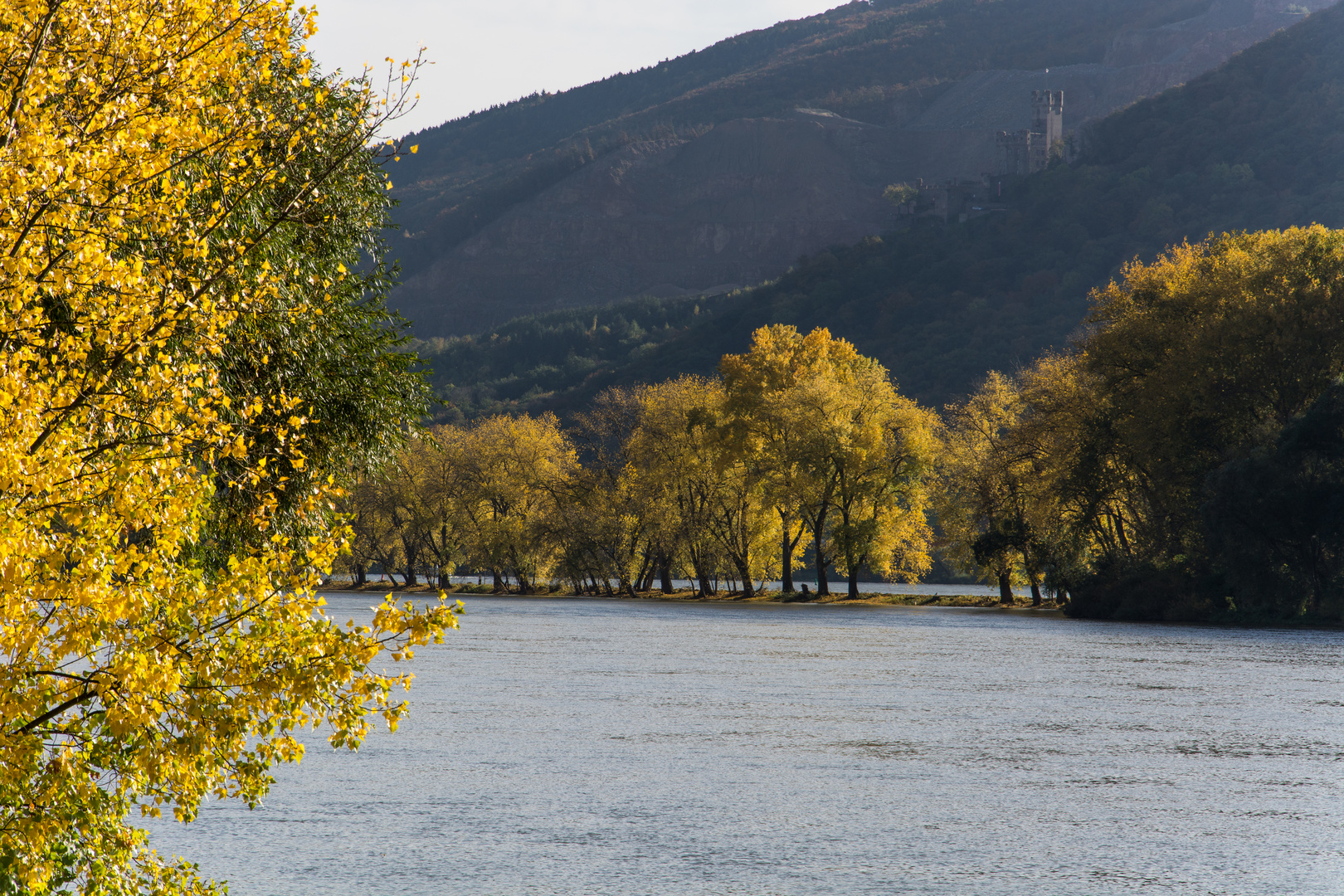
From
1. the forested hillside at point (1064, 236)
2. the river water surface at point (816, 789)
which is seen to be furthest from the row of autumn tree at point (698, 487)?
the forested hillside at point (1064, 236)

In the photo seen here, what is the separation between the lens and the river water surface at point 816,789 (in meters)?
12.2

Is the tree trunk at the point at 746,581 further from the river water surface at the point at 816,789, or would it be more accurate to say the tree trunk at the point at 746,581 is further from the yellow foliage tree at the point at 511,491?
the river water surface at the point at 816,789

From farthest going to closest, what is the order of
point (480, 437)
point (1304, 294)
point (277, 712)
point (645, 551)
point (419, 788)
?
point (480, 437)
point (645, 551)
point (1304, 294)
point (419, 788)
point (277, 712)

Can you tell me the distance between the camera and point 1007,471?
61.9 metres

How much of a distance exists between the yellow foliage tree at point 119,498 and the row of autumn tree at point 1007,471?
15.6 m

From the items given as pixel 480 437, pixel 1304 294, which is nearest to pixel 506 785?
pixel 1304 294

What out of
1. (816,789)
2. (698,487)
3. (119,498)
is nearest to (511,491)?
(698,487)

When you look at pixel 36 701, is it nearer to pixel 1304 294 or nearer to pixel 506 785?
pixel 506 785

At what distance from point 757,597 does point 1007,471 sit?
2385 centimetres

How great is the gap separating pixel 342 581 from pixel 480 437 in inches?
828

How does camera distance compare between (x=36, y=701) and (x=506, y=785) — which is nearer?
(x=36, y=701)

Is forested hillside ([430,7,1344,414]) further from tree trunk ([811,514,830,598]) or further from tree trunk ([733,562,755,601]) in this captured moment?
tree trunk ([811,514,830,598])

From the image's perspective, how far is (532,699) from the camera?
1006 inches

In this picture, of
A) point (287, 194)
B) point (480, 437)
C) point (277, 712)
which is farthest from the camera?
point (480, 437)
